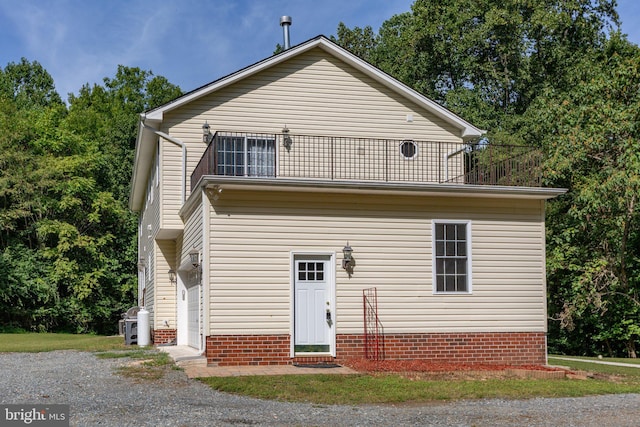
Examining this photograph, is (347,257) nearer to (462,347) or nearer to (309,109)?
(462,347)

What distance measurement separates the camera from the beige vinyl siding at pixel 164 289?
852 inches

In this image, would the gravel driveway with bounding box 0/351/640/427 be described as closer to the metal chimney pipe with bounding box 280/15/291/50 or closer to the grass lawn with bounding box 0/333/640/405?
the grass lawn with bounding box 0/333/640/405

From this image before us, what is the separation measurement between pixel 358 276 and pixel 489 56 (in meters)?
24.0

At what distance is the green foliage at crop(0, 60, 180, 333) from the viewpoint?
32.2 meters

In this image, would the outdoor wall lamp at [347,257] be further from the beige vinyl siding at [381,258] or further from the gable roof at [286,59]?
the gable roof at [286,59]

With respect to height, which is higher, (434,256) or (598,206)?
(598,206)

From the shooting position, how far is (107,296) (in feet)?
114

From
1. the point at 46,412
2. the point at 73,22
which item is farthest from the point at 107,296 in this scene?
the point at 46,412

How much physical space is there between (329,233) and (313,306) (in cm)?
161

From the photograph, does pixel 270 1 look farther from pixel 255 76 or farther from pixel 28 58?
pixel 28 58

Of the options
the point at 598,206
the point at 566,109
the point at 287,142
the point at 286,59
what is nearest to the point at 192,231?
the point at 287,142

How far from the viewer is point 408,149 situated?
20391 millimetres

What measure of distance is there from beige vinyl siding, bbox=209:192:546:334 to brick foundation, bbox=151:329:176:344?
7064 millimetres

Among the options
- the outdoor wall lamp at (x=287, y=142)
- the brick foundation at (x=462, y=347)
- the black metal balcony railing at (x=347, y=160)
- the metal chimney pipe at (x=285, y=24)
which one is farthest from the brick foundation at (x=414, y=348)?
the metal chimney pipe at (x=285, y=24)
